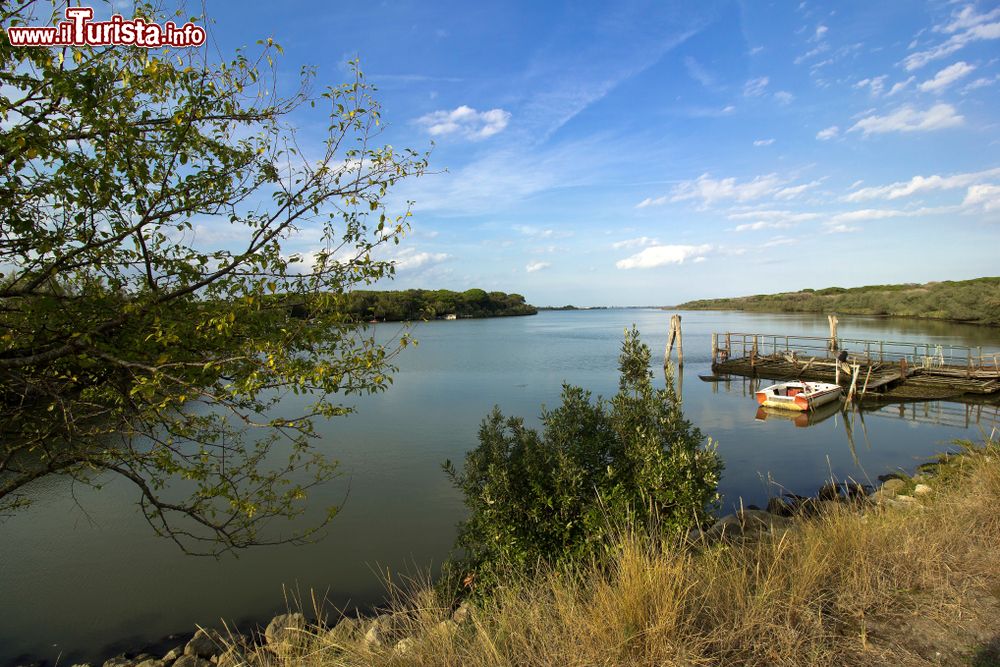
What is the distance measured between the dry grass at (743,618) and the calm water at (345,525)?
4793mm

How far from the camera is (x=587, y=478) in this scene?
238 inches

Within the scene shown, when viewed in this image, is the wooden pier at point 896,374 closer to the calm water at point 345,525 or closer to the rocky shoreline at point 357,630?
the calm water at point 345,525

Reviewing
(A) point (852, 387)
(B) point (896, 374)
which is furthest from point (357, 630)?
(B) point (896, 374)

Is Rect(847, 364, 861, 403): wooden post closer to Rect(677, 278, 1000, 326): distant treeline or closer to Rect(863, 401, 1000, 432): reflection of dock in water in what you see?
Rect(863, 401, 1000, 432): reflection of dock in water

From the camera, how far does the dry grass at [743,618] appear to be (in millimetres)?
3213

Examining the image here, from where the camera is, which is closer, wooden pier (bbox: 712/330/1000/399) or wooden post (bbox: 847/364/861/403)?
wooden post (bbox: 847/364/861/403)

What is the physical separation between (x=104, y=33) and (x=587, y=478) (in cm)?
601

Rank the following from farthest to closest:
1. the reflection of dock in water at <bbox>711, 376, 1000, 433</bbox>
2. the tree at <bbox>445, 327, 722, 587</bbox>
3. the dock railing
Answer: the dock railing < the reflection of dock in water at <bbox>711, 376, 1000, 433</bbox> < the tree at <bbox>445, 327, 722, 587</bbox>

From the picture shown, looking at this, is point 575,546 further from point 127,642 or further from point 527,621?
point 127,642

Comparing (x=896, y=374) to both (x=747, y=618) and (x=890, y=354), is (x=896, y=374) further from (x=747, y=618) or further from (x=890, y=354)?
(x=747, y=618)

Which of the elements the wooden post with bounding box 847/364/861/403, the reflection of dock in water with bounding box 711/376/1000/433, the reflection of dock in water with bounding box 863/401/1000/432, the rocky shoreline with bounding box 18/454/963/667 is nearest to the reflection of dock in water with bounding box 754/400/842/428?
the reflection of dock in water with bounding box 711/376/1000/433

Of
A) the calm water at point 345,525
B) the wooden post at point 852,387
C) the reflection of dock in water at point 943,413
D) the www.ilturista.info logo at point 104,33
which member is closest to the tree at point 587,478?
the calm water at point 345,525

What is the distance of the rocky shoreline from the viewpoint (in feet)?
12.3

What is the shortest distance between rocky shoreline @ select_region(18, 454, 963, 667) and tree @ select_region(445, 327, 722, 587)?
534 millimetres
